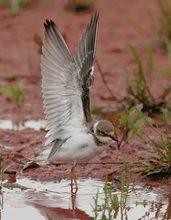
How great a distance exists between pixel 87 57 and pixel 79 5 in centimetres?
723

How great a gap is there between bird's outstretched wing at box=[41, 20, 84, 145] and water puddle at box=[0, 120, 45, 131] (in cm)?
229

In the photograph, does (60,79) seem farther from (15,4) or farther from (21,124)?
(15,4)

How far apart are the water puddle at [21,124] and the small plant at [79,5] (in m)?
5.07

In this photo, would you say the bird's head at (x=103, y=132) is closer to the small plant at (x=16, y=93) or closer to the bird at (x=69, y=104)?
the bird at (x=69, y=104)

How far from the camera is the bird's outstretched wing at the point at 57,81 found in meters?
6.68

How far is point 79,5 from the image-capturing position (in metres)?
14.0

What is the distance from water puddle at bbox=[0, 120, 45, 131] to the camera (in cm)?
911

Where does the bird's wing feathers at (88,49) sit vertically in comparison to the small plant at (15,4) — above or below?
below

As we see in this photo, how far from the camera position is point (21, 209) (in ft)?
20.0

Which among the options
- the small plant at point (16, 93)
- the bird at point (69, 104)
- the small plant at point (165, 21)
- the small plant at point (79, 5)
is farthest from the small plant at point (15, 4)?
the bird at point (69, 104)

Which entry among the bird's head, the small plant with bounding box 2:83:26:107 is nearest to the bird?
the bird's head

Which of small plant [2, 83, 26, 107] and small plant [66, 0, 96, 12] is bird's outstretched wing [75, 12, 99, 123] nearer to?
small plant [2, 83, 26, 107]

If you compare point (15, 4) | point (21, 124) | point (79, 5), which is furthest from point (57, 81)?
point (15, 4)

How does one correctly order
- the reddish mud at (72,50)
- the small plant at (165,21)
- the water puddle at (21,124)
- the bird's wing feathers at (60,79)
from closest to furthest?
the bird's wing feathers at (60,79) < the reddish mud at (72,50) < the water puddle at (21,124) < the small plant at (165,21)
